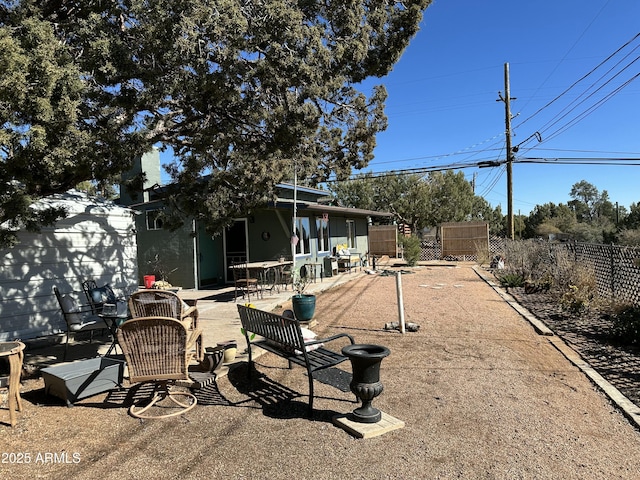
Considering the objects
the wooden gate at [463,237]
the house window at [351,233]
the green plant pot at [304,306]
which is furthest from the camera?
the wooden gate at [463,237]

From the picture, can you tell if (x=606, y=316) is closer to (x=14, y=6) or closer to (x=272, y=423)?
(x=272, y=423)

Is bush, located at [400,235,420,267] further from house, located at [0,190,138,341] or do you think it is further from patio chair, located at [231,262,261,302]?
house, located at [0,190,138,341]

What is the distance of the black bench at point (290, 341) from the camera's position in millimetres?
3959

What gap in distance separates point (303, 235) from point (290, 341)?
10.2m

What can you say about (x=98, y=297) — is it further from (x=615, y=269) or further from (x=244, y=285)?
(x=615, y=269)

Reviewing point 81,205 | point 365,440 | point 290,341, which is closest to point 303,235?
point 81,205

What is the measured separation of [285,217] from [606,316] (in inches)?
344

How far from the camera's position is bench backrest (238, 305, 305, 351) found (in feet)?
13.2

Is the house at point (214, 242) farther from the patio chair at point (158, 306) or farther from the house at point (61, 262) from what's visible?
the patio chair at point (158, 306)

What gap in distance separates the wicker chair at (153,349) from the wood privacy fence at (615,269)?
6.56 metres

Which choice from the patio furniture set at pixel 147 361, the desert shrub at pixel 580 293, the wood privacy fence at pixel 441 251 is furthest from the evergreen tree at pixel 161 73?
the wood privacy fence at pixel 441 251

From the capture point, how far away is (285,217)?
526 inches

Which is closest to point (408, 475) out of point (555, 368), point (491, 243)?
point (555, 368)

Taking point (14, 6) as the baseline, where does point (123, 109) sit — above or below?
below
